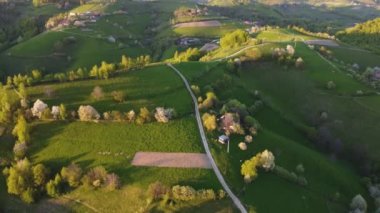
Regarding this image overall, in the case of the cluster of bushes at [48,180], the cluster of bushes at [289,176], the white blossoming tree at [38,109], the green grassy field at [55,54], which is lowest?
the green grassy field at [55,54]

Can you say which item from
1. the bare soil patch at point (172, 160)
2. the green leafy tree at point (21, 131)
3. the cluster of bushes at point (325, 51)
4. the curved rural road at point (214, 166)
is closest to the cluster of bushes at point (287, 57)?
the cluster of bushes at point (325, 51)

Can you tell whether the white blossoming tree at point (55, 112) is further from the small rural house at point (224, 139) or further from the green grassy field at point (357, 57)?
the green grassy field at point (357, 57)

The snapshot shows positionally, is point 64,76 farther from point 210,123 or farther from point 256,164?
point 256,164

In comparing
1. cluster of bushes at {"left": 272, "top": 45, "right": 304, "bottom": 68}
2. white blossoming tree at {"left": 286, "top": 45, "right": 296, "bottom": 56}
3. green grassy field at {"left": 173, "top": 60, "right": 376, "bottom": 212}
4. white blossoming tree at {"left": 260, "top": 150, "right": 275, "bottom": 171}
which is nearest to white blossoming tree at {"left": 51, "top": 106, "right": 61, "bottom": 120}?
green grassy field at {"left": 173, "top": 60, "right": 376, "bottom": 212}

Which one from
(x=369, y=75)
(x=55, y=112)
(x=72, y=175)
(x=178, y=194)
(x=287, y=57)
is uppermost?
(x=287, y=57)

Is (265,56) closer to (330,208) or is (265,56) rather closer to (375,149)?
(375,149)

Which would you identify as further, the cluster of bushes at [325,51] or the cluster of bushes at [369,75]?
the cluster of bushes at [325,51]

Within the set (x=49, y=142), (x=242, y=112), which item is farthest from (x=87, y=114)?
(x=242, y=112)
